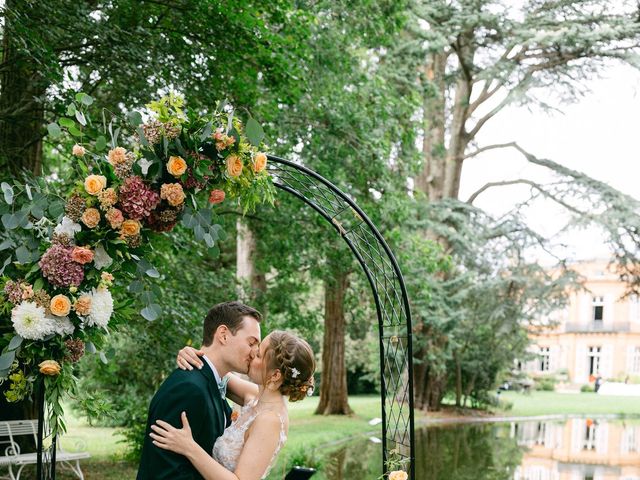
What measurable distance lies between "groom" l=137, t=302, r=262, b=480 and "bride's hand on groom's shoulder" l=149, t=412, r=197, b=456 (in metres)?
0.04

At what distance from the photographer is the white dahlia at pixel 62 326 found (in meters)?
4.04

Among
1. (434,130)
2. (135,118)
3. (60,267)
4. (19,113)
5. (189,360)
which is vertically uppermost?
(434,130)

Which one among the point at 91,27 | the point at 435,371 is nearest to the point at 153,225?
the point at 91,27

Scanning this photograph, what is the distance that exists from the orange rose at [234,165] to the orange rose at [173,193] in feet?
0.93

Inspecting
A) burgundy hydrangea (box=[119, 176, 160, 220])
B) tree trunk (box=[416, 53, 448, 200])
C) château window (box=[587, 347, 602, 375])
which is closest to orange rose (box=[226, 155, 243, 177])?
burgundy hydrangea (box=[119, 176, 160, 220])

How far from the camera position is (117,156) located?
13.2 ft

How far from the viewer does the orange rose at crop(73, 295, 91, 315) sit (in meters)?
4.04

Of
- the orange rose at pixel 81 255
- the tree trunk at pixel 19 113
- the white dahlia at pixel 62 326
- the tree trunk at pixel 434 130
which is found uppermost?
the tree trunk at pixel 434 130

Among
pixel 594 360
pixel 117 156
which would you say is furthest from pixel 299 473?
pixel 594 360

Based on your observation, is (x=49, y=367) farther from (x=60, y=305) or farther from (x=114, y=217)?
(x=114, y=217)

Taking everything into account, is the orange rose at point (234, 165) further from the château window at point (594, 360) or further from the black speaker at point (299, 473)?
the château window at point (594, 360)

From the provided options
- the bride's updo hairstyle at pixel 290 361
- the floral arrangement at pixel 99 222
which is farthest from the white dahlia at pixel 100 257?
the bride's updo hairstyle at pixel 290 361

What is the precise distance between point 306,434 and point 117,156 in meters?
13.4

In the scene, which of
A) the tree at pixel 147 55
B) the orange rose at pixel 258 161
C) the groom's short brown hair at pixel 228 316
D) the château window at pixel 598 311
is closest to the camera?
the groom's short brown hair at pixel 228 316
